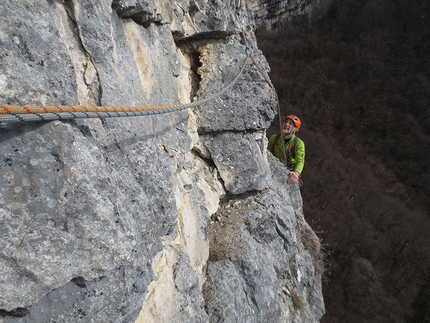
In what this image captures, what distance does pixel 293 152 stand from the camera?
18.3ft

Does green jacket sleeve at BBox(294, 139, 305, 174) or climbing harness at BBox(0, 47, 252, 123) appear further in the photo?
green jacket sleeve at BBox(294, 139, 305, 174)

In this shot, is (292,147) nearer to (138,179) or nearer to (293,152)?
(293,152)

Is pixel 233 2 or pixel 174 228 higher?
pixel 233 2

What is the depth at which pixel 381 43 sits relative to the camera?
129 ft

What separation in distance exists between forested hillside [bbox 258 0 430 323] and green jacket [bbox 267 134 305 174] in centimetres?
1594

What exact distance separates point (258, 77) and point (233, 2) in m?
1.73

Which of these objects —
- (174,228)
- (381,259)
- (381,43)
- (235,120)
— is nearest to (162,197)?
(174,228)

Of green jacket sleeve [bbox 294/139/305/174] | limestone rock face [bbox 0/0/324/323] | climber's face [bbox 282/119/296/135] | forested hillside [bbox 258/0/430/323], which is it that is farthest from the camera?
forested hillside [bbox 258/0/430/323]

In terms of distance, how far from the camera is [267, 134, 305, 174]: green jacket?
5.25 metres

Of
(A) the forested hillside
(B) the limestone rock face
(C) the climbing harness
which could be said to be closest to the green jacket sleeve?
(B) the limestone rock face

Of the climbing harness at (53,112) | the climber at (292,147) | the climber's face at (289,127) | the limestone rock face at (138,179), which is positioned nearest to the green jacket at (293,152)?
the climber at (292,147)

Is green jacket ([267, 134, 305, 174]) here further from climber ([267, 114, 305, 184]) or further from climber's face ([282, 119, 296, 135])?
climber's face ([282, 119, 296, 135])

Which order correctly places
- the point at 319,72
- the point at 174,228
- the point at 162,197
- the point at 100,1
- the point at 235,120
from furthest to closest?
the point at 319,72 < the point at 235,120 < the point at 174,228 < the point at 162,197 < the point at 100,1

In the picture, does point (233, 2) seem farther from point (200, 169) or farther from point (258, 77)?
point (200, 169)
